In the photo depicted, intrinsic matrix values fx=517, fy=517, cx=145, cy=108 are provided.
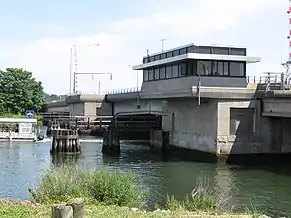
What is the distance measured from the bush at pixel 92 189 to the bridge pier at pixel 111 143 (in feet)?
127

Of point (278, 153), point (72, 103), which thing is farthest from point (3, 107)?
point (278, 153)

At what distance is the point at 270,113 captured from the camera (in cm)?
4897

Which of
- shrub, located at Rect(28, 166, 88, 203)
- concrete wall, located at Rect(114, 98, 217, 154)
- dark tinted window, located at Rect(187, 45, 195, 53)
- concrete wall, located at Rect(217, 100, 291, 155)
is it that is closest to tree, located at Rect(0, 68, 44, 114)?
concrete wall, located at Rect(114, 98, 217, 154)

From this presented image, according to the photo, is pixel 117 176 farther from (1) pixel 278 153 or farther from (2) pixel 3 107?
(2) pixel 3 107

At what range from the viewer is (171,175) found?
41188mm

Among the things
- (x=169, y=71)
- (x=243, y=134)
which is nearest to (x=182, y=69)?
(x=169, y=71)

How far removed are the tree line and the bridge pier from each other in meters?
61.1

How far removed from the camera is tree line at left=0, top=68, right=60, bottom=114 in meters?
120

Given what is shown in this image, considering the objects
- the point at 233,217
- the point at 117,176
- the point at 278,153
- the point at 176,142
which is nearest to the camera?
the point at 233,217

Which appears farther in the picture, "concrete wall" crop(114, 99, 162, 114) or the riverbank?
"concrete wall" crop(114, 99, 162, 114)

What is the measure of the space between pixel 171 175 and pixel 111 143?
2079 centimetres

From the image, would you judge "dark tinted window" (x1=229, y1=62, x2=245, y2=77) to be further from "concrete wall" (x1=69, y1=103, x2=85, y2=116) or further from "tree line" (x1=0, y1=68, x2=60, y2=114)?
"tree line" (x1=0, y1=68, x2=60, y2=114)

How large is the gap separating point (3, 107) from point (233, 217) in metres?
108

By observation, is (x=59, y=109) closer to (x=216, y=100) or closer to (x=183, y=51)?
(x=183, y=51)
